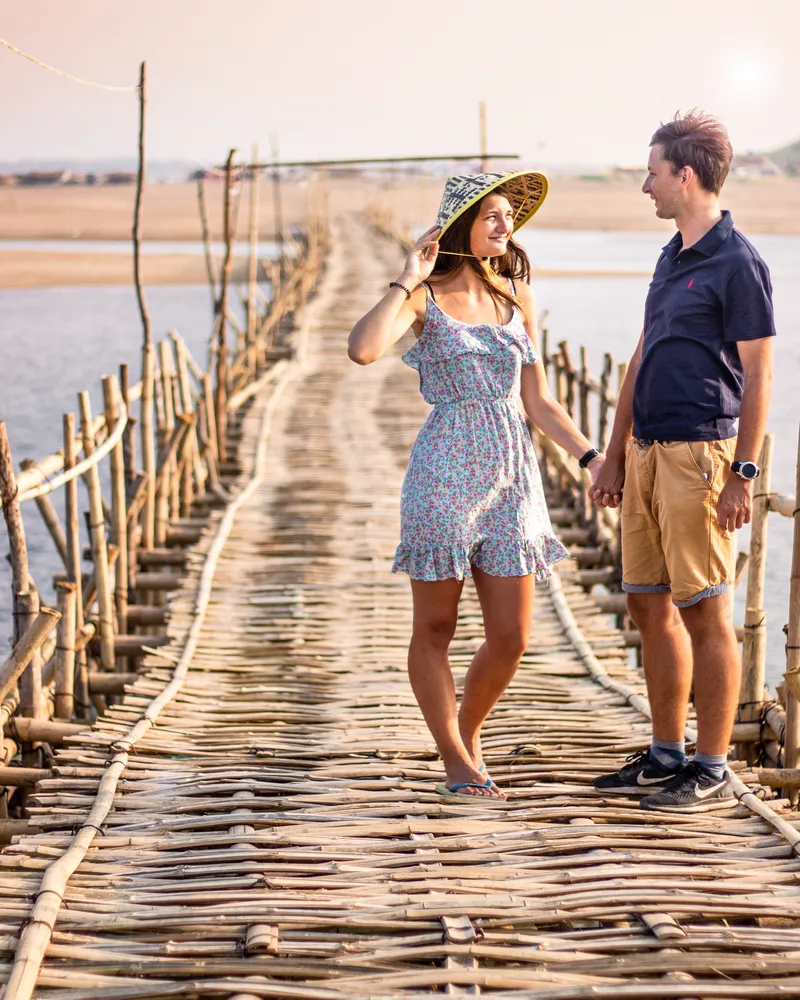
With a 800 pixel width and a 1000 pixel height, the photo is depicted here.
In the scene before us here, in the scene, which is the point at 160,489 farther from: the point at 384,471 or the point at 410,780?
the point at 410,780

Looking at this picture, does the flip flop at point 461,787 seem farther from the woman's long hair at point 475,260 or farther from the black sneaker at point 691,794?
the woman's long hair at point 475,260

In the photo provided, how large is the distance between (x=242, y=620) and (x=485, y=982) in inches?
111

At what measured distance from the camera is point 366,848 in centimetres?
262

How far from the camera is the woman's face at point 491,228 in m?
2.77

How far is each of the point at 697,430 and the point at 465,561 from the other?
21.4 inches

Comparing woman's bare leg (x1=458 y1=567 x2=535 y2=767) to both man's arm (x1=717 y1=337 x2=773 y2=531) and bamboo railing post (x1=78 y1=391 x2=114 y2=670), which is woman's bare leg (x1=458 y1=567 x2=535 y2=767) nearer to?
man's arm (x1=717 y1=337 x2=773 y2=531)

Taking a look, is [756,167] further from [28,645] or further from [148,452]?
[28,645]

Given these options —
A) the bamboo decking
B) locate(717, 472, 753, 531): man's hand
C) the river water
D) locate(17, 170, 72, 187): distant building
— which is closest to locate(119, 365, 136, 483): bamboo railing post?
the bamboo decking

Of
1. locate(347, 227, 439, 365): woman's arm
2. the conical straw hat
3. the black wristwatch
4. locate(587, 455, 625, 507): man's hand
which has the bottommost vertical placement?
locate(587, 455, 625, 507): man's hand

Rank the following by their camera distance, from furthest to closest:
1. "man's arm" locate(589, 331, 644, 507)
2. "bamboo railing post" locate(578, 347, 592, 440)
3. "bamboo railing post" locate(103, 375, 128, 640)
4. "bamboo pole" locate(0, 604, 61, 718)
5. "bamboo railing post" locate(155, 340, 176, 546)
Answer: "bamboo railing post" locate(578, 347, 592, 440)
"bamboo railing post" locate(155, 340, 176, 546)
"bamboo railing post" locate(103, 375, 128, 640)
"bamboo pole" locate(0, 604, 61, 718)
"man's arm" locate(589, 331, 644, 507)

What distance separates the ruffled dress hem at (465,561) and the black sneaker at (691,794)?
0.52 meters

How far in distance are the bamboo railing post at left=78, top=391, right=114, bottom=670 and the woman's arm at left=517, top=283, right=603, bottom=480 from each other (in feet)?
7.22

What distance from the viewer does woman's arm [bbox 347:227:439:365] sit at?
2.64 meters

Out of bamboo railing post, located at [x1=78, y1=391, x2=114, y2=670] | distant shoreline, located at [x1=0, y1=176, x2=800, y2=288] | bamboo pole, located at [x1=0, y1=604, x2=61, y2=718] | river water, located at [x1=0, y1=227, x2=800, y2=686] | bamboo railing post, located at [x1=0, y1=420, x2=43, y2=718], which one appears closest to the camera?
bamboo pole, located at [x1=0, y1=604, x2=61, y2=718]
